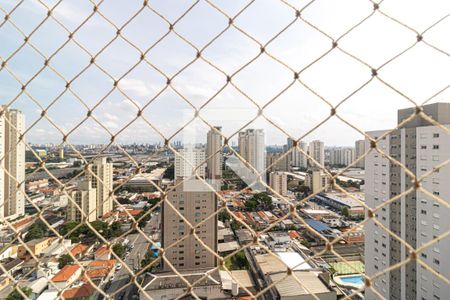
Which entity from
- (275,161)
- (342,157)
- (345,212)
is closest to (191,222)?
(275,161)

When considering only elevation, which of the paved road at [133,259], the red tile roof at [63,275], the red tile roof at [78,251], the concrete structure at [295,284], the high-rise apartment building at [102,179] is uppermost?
the high-rise apartment building at [102,179]

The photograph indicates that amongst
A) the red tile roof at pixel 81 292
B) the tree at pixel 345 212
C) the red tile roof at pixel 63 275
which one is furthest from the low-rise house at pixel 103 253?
the tree at pixel 345 212

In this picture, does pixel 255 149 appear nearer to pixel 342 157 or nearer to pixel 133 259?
pixel 342 157

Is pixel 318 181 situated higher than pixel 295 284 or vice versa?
pixel 318 181

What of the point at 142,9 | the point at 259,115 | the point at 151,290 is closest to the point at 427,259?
the point at 151,290

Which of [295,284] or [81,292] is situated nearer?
[295,284]

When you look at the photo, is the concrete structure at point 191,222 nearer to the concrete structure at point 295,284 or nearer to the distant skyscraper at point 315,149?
the distant skyscraper at point 315,149
